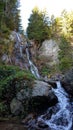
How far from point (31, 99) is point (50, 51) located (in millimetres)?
26374

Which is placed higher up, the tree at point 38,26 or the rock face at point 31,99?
the tree at point 38,26

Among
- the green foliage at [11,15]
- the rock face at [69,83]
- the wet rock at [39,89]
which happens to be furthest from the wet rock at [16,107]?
the green foliage at [11,15]

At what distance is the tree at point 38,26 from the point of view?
42281 mm

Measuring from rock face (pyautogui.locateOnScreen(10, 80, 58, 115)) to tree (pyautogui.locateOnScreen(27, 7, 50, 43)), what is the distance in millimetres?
26532

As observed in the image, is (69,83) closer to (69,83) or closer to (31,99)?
(69,83)

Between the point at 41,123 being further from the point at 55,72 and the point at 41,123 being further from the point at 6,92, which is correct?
the point at 55,72

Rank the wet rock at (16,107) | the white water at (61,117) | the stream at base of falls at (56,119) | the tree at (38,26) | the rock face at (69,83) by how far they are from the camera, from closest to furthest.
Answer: the stream at base of falls at (56,119) → the white water at (61,117) → the wet rock at (16,107) → the rock face at (69,83) → the tree at (38,26)

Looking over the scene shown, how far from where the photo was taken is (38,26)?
140ft

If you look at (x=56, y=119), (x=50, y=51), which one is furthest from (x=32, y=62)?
(x=56, y=119)

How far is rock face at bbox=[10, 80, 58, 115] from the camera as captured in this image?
Result: 51.7ft

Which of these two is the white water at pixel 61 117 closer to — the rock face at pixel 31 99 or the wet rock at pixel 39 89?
the rock face at pixel 31 99

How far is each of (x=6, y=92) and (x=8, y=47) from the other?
12.7 metres

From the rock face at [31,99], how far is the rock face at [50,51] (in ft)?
78.3

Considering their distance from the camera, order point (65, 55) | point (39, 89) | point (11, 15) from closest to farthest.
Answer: point (39, 89) < point (11, 15) < point (65, 55)
